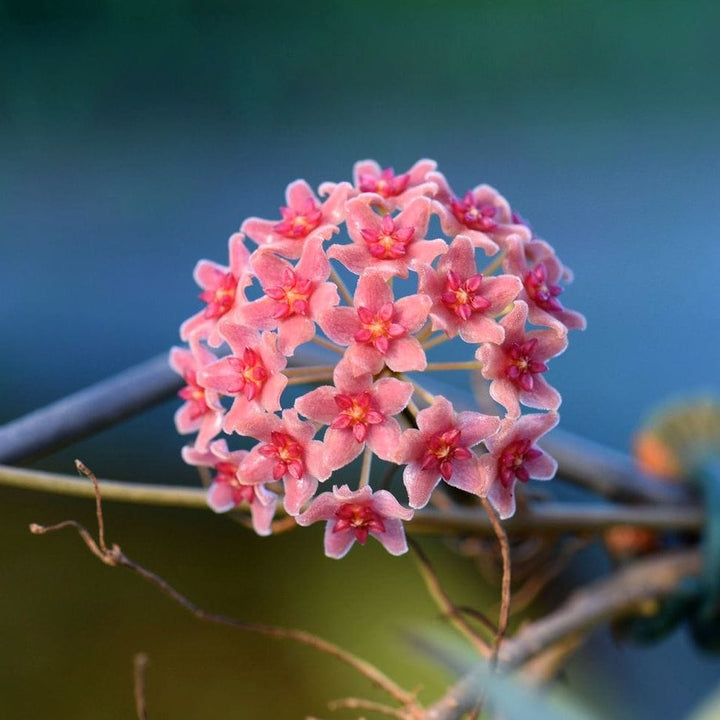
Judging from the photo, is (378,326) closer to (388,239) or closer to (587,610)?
(388,239)

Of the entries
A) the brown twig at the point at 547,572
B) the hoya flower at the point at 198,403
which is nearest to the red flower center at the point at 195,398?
the hoya flower at the point at 198,403

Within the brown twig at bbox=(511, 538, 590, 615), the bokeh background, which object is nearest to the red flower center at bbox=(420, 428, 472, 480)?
the brown twig at bbox=(511, 538, 590, 615)

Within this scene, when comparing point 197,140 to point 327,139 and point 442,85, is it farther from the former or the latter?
point 442,85

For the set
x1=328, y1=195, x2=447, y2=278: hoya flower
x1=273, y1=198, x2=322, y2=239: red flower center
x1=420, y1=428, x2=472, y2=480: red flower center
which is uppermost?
x1=273, y1=198, x2=322, y2=239: red flower center

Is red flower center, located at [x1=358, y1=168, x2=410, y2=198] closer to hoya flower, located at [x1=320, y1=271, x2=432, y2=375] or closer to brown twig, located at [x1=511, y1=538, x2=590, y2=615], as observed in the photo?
hoya flower, located at [x1=320, y1=271, x2=432, y2=375]

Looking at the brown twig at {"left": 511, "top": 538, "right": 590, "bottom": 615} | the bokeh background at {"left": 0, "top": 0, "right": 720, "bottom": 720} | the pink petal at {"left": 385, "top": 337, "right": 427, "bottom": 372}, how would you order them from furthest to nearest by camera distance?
the bokeh background at {"left": 0, "top": 0, "right": 720, "bottom": 720} < the brown twig at {"left": 511, "top": 538, "right": 590, "bottom": 615} < the pink petal at {"left": 385, "top": 337, "right": 427, "bottom": 372}

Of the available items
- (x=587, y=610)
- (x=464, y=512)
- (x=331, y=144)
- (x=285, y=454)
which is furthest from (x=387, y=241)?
(x=331, y=144)

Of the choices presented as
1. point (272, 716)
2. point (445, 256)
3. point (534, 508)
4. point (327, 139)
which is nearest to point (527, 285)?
point (445, 256)
